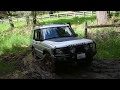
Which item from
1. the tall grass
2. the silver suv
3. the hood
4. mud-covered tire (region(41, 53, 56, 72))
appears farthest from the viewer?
the tall grass

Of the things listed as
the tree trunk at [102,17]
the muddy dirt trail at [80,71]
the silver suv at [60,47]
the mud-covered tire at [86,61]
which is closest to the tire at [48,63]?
the silver suv at [60,47]

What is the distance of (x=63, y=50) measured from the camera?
945 cm

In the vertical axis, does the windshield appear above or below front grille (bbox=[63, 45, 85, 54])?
above

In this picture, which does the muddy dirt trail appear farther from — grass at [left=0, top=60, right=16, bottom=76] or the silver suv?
grass at [left=0, top=60, right=16, bottom=76]

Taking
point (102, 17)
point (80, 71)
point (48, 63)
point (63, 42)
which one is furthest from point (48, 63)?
point (102, 17)

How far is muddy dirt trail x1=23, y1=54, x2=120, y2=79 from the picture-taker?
31.0 feet

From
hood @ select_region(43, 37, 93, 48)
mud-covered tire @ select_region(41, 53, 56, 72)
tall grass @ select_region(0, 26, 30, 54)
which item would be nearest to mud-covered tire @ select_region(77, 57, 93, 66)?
hood @ select_region(43, 37, 93, 48)

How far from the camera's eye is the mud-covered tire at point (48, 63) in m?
9.65

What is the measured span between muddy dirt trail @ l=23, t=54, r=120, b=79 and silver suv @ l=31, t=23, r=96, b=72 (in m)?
0.32

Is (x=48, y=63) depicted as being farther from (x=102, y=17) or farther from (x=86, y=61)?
(x=102, y=17)

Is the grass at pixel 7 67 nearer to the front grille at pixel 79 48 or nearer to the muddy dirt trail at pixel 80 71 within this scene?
the muddy dirt trail at pixel 80 71

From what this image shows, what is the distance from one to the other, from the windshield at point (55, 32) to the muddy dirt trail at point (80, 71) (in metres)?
1.37
